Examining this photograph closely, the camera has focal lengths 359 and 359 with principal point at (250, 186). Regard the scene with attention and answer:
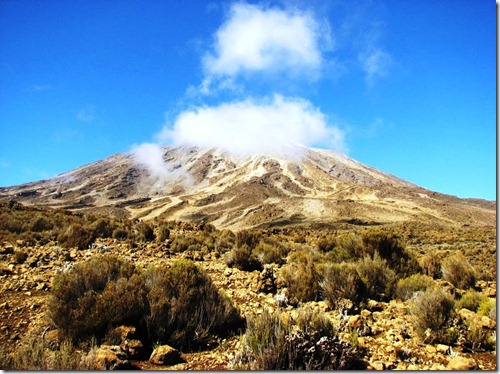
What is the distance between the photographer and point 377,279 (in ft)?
24.2

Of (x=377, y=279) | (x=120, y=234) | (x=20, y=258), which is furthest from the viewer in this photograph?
(x=120, y=234)

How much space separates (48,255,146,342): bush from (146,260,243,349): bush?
0.79 feet

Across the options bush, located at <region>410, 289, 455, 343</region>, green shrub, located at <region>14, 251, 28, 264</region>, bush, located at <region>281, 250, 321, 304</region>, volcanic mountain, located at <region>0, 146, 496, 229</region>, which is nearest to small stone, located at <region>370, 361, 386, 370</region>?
bush, located at <region>410, 289, 455, 343</region>

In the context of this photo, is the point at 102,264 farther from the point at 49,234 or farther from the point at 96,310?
the point at 49,234

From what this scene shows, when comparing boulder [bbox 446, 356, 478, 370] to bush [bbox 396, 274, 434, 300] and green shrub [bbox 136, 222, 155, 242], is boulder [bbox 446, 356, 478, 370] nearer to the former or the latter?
bush [bbox 396, 274, 434, 300]

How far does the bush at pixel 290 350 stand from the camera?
3719 millimetres

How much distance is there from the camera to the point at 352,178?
12838 cm

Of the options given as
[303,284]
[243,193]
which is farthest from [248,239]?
[243,193]

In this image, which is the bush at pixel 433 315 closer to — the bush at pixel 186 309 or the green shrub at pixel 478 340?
the green shrub at pixel 478 340

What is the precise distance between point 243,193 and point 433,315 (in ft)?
277

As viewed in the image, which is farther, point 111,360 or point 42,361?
point 111,360

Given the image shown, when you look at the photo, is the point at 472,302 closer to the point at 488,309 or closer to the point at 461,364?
the point at 488,309

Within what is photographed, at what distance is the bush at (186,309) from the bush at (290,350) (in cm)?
100

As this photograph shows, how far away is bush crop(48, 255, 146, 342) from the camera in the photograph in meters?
4.52
